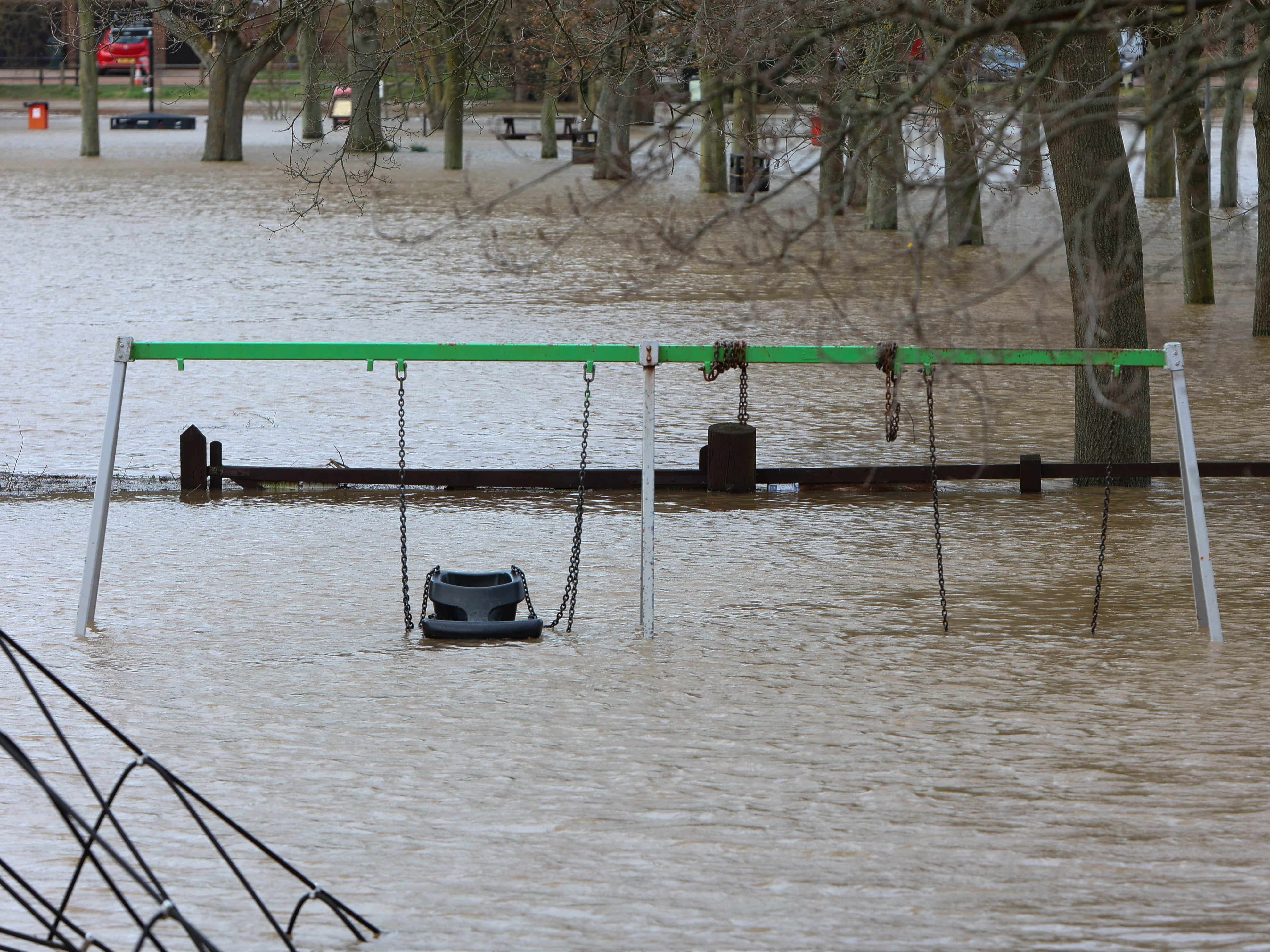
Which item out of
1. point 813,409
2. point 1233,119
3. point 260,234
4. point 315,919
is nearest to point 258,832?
point 315,919

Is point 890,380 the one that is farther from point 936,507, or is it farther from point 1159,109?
point 1159,109

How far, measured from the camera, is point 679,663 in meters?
7.54

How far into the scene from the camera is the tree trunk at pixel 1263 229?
18.6 metres

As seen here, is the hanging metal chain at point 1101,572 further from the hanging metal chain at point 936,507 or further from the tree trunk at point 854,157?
the tree trunk at point 854,157

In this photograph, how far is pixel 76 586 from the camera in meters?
9.02

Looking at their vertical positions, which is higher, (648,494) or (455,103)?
(455,103)

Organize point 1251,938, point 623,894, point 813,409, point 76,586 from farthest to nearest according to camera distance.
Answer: point 813,409 < point 76,586 < point 623,894 < point 1251,938

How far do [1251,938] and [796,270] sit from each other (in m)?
19.7

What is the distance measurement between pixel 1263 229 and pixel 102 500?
14621 mm

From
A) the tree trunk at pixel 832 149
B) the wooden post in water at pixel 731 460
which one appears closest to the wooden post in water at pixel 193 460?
the wooden post in water at pixel 731 460

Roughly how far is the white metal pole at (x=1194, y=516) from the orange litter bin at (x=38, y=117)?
54031mm

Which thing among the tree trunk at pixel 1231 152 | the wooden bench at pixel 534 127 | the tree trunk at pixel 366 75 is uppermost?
the wooden bench at pixel 534 127

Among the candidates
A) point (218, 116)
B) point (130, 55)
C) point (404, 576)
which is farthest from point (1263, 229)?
point (130, 55)

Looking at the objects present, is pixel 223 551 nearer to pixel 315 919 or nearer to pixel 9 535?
pixel 9 535
